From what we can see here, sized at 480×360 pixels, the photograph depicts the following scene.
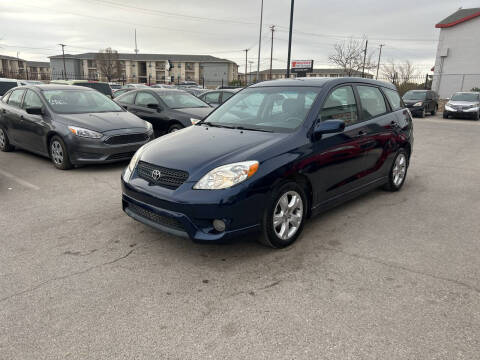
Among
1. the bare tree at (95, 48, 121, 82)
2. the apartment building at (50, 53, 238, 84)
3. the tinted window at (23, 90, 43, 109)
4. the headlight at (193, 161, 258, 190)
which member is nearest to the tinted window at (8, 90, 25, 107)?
the tinted window at (23, 90, 43, 109)

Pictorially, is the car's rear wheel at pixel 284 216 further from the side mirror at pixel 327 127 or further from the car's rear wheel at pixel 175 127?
the car's rear wheel at pixel 175 127

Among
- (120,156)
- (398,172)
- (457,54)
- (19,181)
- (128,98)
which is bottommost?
(19,181)

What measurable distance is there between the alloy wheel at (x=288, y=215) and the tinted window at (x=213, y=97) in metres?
9.48

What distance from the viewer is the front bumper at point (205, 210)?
320cm

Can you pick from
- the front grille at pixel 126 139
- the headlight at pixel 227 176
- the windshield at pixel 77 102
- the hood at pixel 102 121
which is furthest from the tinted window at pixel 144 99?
the headlight at pixel 227 176

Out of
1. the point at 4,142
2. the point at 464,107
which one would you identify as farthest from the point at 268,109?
the point at 464,107

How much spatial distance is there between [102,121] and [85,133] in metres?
0.51

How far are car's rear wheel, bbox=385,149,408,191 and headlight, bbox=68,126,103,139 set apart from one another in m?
4.95

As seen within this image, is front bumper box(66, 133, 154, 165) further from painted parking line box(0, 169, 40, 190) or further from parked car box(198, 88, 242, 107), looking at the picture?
parked car box(198, 88, 242, 107)

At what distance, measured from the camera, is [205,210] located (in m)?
3.19

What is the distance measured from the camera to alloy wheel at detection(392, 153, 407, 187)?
5673mm

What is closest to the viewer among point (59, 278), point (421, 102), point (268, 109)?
point (59, 278)

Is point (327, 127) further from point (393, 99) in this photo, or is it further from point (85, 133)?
point (85, 133)

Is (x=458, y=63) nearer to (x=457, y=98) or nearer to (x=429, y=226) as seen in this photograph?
(x=457, y=98)
